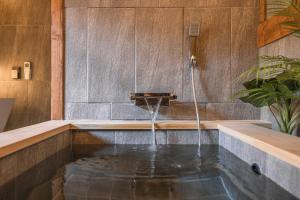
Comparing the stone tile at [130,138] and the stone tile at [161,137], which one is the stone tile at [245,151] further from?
the stone tile at [130,138]

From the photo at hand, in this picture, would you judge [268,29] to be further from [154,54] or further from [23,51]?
[23,51]

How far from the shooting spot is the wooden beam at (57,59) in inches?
137

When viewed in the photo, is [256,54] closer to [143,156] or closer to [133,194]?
[143,156]

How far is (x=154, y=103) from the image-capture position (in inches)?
130

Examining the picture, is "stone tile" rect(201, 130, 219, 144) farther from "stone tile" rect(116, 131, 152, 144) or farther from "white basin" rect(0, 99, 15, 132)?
"white basin" rect(0, 99, 15, 132)

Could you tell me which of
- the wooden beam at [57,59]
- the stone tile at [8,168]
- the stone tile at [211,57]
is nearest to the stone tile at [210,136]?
the stone tile at [211,57]

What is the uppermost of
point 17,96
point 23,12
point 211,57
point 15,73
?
point 23,12

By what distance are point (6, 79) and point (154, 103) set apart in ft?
8.90

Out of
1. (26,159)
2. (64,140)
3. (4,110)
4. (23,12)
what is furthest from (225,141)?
(23,12)

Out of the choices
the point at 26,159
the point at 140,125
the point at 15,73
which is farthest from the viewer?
the point at 15,73

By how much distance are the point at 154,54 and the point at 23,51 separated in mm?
2394

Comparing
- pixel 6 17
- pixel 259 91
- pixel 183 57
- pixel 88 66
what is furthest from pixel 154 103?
pixel 6 17

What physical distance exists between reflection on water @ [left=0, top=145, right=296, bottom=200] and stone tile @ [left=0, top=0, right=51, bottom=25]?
3.08m

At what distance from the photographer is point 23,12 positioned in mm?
4770
